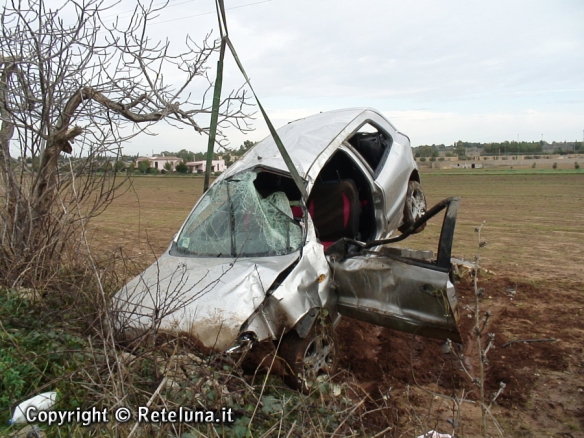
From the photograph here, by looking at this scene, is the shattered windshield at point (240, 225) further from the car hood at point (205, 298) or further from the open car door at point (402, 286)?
the open car door at point (402, 286)

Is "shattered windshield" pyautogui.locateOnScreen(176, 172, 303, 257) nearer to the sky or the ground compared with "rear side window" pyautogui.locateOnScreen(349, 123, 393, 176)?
nearer to the ground

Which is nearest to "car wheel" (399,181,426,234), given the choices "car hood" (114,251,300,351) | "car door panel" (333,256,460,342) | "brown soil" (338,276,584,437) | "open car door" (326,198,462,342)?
"brown soil" (338,276,584,437)

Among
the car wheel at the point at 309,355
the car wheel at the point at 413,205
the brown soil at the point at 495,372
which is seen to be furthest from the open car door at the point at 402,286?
the car wheel at the point at 413,205

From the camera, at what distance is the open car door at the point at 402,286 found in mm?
3957

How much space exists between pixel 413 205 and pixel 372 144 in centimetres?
101

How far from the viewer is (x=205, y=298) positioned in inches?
151

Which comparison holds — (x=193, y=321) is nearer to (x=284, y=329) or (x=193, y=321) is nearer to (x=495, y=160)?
(x=284, y=329)

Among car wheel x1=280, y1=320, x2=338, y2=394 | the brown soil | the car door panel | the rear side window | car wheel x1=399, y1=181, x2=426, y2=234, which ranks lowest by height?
the brown soil

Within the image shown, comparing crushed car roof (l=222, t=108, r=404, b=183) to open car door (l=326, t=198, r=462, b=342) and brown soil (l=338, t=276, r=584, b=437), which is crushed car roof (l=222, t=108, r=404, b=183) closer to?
open car door (l=326, t=198, r=462, b=342)

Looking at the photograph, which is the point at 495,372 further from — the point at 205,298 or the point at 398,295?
the point at 205,298

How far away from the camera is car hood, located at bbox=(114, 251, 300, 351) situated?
11.7ft

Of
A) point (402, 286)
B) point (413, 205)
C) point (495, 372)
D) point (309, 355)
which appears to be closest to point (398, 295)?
point (402, 286)

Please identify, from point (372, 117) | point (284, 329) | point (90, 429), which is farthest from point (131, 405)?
point (372, 117)

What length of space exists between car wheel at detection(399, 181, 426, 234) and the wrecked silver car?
0.63 metres
